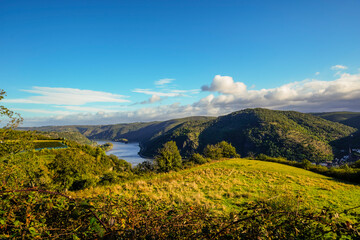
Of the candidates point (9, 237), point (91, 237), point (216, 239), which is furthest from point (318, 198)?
point (9, 237)

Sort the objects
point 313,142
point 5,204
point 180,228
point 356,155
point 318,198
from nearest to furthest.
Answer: point 5,204 → point 180,228 → point 318,198 → point 356,155 → point 313,142

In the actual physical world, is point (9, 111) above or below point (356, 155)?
above

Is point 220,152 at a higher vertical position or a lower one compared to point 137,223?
lower

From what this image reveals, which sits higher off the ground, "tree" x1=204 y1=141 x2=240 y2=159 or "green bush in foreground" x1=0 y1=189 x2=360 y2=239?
"green bush in foreground" x1=0 y1=189 x2=360 y2=239

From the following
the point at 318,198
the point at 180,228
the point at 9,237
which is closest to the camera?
the point at 9,237

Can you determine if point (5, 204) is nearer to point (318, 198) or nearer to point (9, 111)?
point (9, 111)

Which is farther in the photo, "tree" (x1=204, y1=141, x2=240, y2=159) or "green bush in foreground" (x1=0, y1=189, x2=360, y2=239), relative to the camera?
"tree" (x1=204, y1=141, x2=240, y2=159)

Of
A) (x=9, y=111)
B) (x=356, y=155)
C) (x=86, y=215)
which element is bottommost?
(x=356, y=155)

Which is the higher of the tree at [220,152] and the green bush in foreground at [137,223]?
the green bush in foreground at [137,223]

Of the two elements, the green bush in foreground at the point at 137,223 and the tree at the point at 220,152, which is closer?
the green bush in foreground at the point at 137,223

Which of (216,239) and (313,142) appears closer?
(216,239)

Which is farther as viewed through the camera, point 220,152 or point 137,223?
point 220,152
